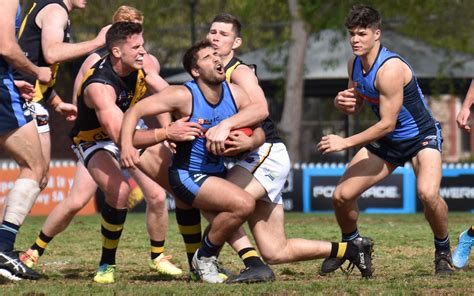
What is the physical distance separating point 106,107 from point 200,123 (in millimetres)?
751

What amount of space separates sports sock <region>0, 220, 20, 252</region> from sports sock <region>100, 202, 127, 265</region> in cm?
71

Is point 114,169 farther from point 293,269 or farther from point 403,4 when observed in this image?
point 403,4

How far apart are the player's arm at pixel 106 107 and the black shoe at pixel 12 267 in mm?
1169

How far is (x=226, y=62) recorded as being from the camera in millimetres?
8875

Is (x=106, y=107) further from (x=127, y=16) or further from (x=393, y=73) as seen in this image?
(x=393, y=73)

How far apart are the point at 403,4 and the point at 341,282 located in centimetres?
1980

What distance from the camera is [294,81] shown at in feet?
88.2

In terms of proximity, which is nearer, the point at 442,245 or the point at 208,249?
the point at 208,249

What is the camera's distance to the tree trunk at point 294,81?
87.9 feet

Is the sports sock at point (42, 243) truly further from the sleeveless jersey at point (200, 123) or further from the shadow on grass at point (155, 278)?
the sleeveless jersey at point (200, 123)

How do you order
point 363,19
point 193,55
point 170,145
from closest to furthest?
point 193,55, point 170,145, point 363,19

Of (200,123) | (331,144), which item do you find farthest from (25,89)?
(331,144)

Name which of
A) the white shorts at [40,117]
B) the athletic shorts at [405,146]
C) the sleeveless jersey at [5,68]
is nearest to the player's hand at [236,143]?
the athletic shorts at [405,146]

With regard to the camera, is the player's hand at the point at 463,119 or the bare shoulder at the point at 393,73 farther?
the player's hand at the point at 463,119
